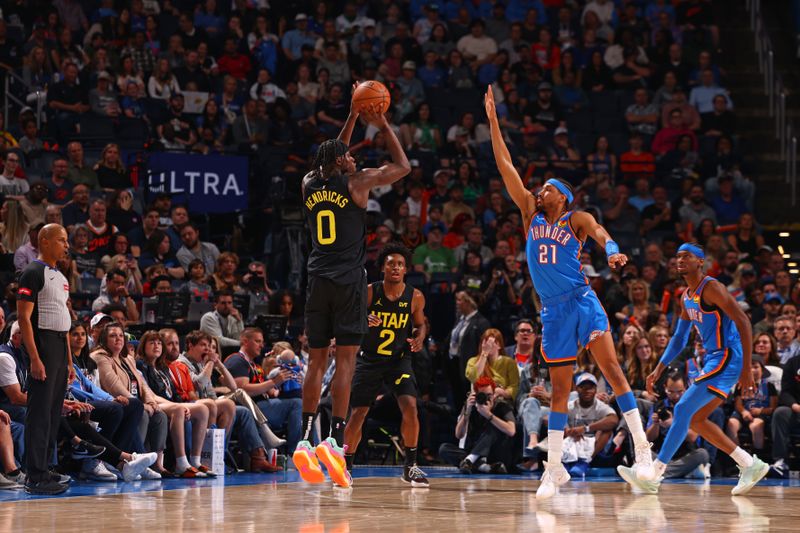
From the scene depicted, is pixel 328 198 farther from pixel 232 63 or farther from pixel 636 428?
pixel 232 63

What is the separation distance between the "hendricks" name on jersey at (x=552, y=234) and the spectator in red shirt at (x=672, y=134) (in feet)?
34.6

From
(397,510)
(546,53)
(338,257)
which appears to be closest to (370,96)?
(338,257)

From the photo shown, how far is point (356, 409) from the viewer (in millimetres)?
9883

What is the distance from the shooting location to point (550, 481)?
8547mm

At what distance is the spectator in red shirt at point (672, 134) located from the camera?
61.8 ft

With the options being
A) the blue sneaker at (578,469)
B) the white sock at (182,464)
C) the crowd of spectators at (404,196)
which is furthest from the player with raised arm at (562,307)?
the white sock at (182,464)

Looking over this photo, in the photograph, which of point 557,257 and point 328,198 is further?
point 557,257

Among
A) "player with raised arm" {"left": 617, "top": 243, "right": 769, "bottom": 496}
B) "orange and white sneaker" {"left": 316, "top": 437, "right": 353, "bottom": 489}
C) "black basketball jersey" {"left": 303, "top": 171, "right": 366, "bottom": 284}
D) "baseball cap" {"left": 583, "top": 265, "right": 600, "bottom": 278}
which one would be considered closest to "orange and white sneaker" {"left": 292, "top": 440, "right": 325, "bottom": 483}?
"orange and white sneaker" {"left": 316, "top": 437, "right": 353, "bottom": 489}

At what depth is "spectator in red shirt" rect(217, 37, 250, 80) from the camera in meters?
18.5

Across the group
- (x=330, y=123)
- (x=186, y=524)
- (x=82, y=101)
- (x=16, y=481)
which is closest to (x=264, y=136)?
(x=330, y=123)

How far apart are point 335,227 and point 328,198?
0.21 metres

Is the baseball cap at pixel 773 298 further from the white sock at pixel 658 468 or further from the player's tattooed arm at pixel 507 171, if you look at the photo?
the player's tattooed arm at pixel 507 171

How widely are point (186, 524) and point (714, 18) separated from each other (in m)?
18.6

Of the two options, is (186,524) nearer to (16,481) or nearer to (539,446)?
(16,481)
